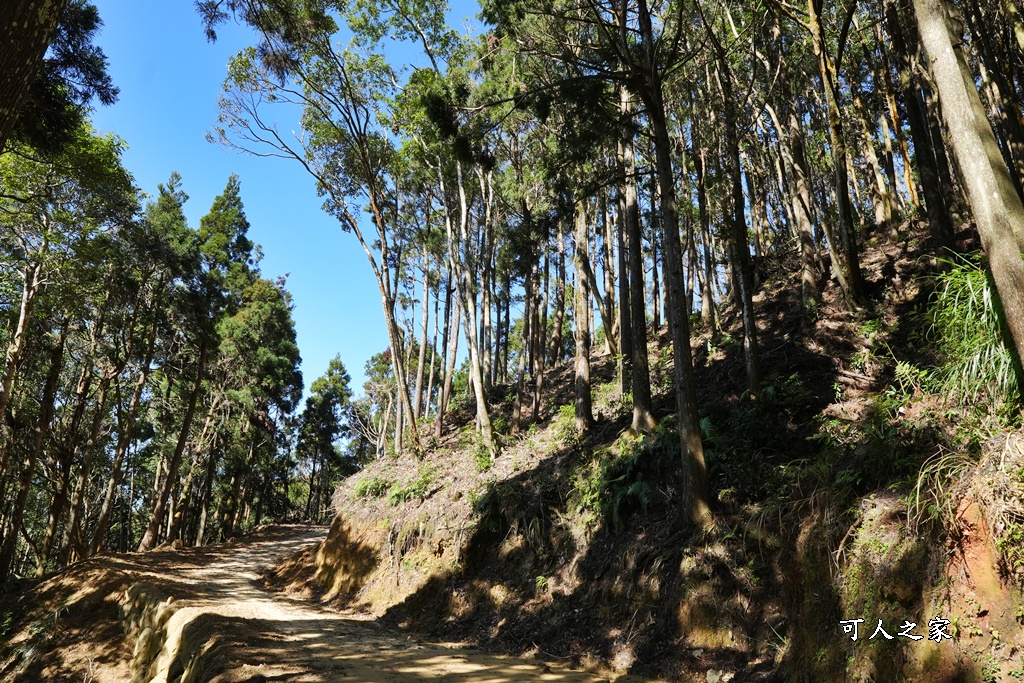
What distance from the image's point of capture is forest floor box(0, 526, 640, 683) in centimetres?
554

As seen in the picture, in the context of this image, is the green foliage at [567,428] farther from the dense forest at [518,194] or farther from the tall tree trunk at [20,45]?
the tall tree trunk at [20,45]

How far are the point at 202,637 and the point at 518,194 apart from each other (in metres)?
10.6

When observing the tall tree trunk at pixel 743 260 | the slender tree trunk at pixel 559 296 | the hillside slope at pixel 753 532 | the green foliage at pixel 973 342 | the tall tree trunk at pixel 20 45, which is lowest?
the hillside slope at pixel 753 532

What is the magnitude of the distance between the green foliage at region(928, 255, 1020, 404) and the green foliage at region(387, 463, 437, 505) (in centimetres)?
938

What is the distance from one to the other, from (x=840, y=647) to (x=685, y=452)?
2.49 m

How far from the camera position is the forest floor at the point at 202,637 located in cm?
554

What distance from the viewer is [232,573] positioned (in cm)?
1521

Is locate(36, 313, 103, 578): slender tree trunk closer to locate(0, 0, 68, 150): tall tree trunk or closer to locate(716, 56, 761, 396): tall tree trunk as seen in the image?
locate(0, 0, 68, 150): tall tree trunk

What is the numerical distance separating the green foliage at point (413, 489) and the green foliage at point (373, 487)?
104cm

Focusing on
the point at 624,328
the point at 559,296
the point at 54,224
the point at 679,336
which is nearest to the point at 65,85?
the point at 54,224

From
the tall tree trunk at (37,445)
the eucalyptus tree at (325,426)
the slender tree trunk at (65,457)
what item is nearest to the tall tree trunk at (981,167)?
the tall tree trunk at (37,445)

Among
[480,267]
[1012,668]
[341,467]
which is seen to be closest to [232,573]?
[480,267]

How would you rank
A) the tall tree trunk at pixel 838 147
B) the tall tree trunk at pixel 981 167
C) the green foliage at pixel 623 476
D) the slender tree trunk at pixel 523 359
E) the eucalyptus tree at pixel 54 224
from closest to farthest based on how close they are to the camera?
the tall tree trunk at pixel 981 167 → the green foliage at pixel 623 476 → the tall tree trunk at pixel 838 147 → the eucalyptus tree at pixel 54 224 → the slender tree trunk at pixel 523 359

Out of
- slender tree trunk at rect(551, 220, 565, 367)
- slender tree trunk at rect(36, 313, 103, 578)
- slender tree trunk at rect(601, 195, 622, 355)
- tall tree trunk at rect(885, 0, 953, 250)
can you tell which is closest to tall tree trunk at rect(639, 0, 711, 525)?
tall tree trunk at rect(885, 0, 953, 250)
